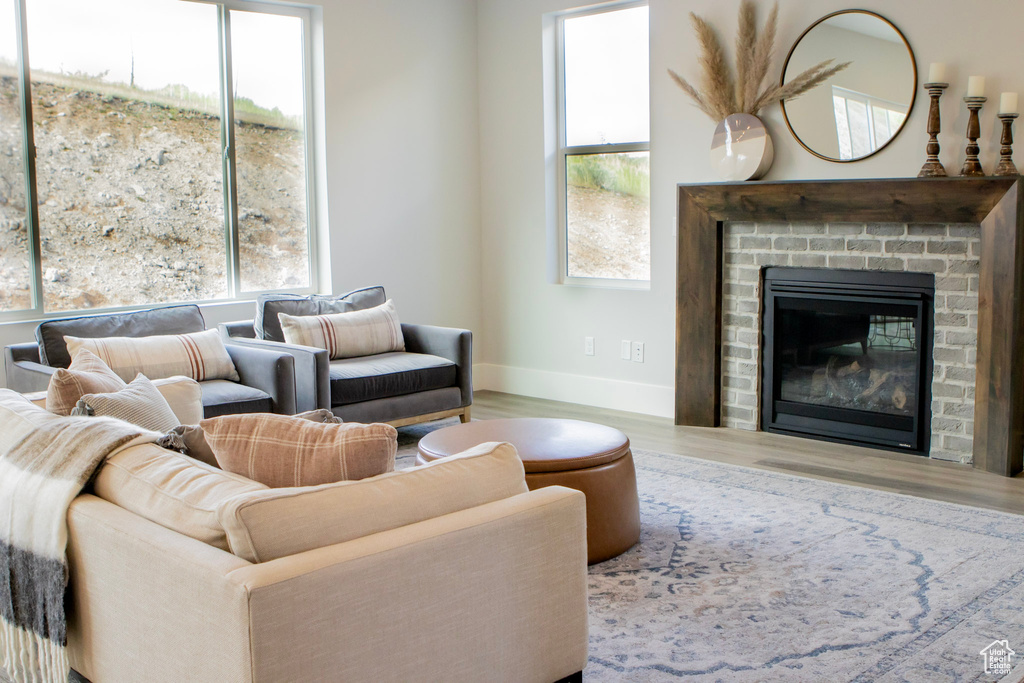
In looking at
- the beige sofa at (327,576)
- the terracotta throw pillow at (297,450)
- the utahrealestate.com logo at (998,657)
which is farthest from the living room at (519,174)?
the terracotta throw pillow at (297,450)

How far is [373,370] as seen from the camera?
477 cm

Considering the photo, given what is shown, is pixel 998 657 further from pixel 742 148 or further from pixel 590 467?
pixel 742 148

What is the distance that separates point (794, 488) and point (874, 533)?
60 cm

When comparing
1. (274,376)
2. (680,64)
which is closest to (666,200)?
(680,64)

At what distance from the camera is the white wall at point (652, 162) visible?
14.3 ft

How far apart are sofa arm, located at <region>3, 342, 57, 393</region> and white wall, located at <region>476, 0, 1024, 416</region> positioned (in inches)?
119

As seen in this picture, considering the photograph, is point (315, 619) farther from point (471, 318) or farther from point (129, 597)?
point (471, 318)

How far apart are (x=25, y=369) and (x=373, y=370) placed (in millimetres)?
1553

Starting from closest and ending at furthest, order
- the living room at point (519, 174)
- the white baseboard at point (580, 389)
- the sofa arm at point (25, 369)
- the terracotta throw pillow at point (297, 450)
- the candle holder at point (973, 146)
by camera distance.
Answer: the terracotta throw pillow at point (297, 450) < the sofa arm at point (25, 369) < the candle holder at point (973, 146) < the living room at point (519, 174) < the white baseboard at point (580, 389)

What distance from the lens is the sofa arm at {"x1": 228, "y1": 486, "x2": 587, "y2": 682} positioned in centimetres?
157

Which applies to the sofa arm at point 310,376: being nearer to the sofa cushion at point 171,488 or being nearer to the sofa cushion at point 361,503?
the sofa cushion at point 171,488

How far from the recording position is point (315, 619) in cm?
159

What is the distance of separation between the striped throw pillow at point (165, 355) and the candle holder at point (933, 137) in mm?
3350

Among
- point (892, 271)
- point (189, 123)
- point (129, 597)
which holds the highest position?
point (189, 123)
